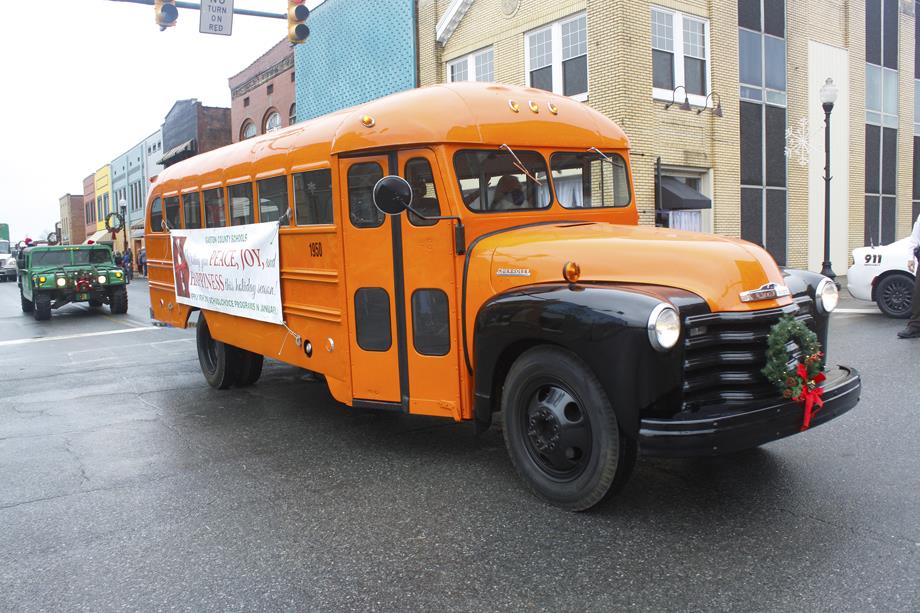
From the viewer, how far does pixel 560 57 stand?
1725cm

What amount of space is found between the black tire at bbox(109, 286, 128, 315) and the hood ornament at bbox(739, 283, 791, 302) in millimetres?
18808

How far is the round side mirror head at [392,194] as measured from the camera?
15.2 feet

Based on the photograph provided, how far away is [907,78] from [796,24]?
7.12 m

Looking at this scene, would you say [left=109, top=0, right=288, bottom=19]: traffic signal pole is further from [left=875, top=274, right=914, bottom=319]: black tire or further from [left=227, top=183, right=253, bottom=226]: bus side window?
[left=875, top=274, right=914, bottom=319]: black tire

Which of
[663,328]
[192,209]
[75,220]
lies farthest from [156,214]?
[75,220]

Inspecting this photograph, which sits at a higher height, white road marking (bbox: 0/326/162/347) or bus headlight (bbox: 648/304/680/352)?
bus headlight (bbox: 648/304/680/352)

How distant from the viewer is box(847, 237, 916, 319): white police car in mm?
11656

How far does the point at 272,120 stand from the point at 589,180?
96.4 ft

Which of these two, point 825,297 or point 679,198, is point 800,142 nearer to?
point 679,198

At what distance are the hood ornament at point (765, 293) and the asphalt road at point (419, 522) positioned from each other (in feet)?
3.98

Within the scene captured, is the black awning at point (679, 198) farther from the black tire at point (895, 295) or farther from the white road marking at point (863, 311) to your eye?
the black tire at point (895, 295)

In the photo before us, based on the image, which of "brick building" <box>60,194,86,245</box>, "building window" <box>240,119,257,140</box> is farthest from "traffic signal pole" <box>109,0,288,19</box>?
"brick building" <box>60,194,86,245</box>

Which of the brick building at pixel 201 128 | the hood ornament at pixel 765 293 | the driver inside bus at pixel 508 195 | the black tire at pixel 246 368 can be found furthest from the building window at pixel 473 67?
the brick building at pixel 201 128

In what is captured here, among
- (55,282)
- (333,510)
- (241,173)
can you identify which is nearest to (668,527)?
(333,510)
